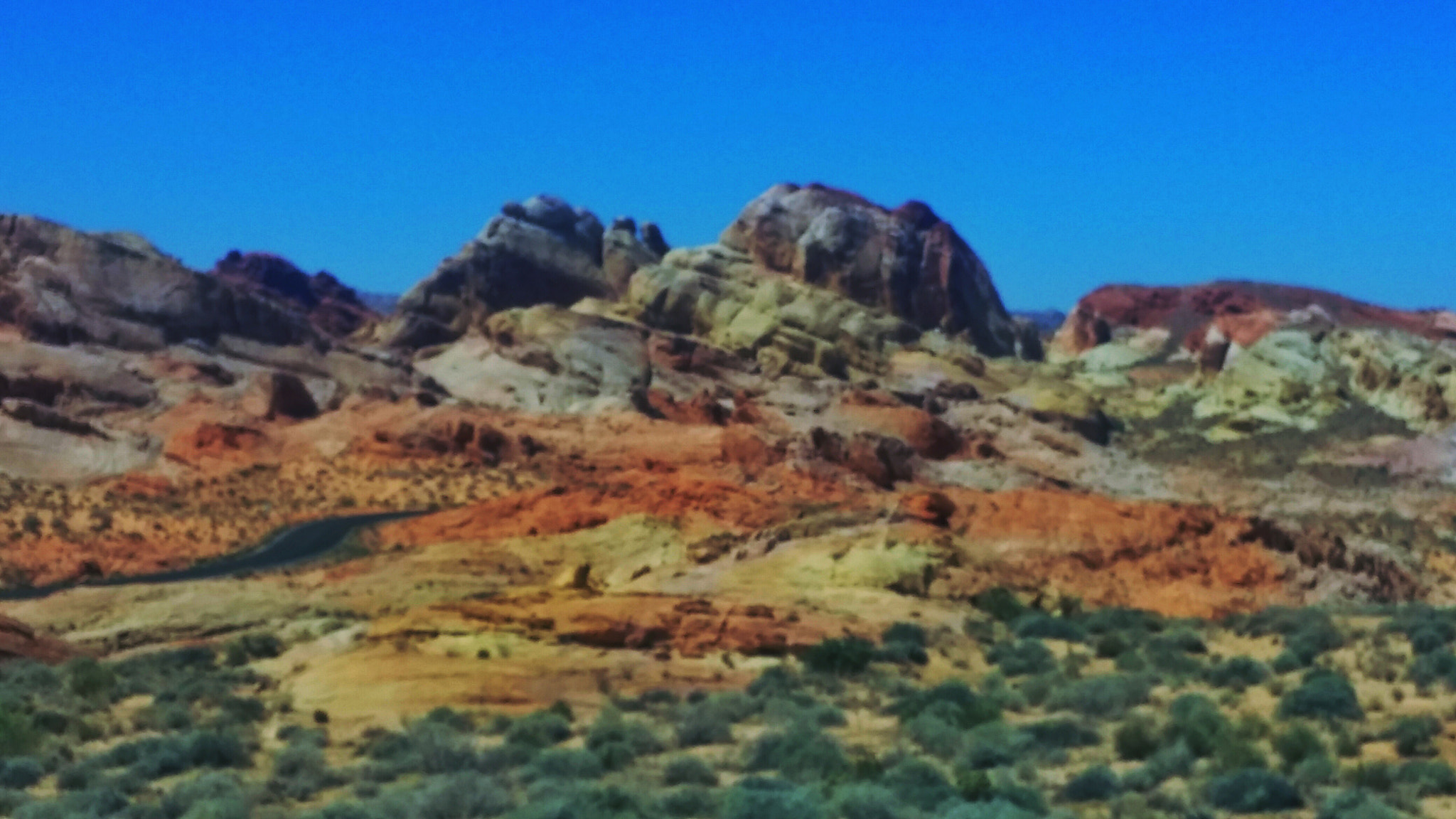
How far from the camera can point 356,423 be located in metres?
72.4

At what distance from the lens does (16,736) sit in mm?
18562

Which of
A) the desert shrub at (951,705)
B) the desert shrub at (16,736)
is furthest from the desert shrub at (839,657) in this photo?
the desert shrub at (16,736)

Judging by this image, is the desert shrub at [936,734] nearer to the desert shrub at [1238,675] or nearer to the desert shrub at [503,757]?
the desert shrub at [503,757]

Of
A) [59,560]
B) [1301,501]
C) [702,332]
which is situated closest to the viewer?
[59,560]

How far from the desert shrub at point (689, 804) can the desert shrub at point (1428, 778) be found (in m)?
6.26

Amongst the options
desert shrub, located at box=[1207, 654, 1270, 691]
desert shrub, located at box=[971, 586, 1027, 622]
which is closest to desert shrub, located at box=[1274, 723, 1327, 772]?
desert shrub, located at box=[1207, 654, 1270, 691]

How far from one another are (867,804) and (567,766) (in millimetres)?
4083

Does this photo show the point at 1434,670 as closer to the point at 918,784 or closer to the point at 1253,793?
the point at 1253,793

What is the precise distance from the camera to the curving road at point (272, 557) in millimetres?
43125

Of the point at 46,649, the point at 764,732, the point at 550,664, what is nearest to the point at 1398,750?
the point at 764,732

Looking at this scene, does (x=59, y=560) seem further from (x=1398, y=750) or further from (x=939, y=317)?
(x=939, y=317)

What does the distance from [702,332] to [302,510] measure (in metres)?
49.5

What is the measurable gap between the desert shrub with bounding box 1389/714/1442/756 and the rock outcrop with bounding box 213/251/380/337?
144m

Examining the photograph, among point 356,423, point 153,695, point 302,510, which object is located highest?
point 356,423
